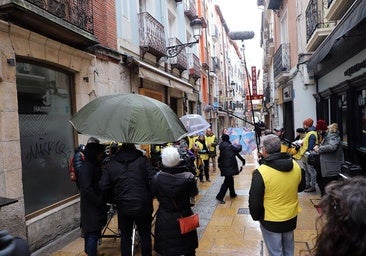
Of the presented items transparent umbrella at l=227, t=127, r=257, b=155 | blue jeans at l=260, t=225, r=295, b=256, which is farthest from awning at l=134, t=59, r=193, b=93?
blue jeans at l=260, t=225, r=295, b=256

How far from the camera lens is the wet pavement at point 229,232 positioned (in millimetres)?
5145

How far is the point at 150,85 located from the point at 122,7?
3079 millimetres

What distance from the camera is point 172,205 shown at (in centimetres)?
381

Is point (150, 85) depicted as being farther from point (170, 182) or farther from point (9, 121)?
point (170, 182)

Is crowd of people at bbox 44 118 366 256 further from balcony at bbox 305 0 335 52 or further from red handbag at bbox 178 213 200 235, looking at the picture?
balcony at bbox 305 0 335 52

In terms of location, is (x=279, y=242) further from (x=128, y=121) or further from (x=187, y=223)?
(x=128, y=121)

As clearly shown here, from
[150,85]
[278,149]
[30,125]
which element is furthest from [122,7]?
[278,149]

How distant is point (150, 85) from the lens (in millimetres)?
12023

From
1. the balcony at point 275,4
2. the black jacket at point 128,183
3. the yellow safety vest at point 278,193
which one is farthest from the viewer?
the balcony at point 275,4

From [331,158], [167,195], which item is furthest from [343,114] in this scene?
[167,195]

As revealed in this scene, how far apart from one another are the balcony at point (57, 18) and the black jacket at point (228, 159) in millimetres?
3844

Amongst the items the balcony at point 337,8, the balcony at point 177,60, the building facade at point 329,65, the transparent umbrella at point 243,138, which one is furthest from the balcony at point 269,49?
the transparent umbrella at point 243,138

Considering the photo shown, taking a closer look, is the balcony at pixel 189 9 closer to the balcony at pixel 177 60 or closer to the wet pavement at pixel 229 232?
the balcony at pixel 177 60

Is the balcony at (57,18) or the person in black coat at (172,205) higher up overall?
the balcony at (57,18)
